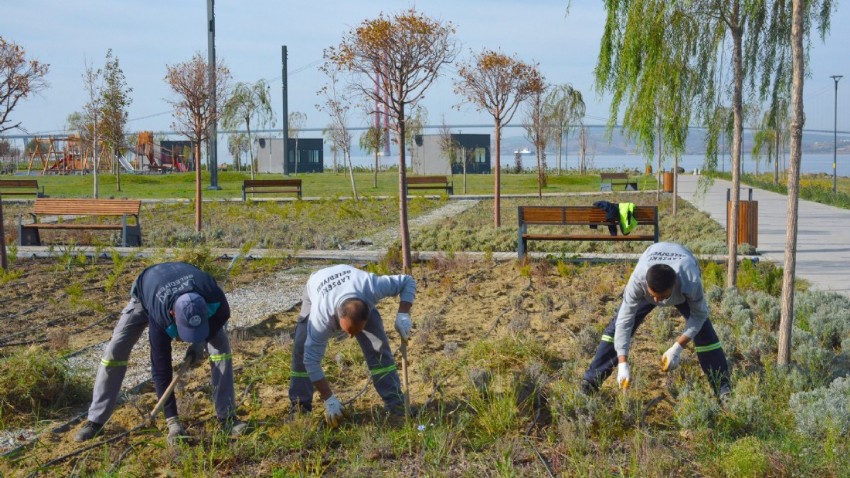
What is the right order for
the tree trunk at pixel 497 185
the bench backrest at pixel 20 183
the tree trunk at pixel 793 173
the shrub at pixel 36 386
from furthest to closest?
the bench backrest at pixel 20 183 < the tree trunk at pixel 497 185 < the tree trunk at pixel 793 173 < the shrub at pixel 36 386

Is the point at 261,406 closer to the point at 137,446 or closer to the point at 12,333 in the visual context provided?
the point at 137,446

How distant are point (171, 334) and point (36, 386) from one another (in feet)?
4.14

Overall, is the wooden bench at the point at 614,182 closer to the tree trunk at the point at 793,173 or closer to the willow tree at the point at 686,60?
the willow tree at the point at 686,60

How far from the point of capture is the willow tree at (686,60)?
7828 millimetres

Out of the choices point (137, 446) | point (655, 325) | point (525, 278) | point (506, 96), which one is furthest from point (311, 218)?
point (137, 446)

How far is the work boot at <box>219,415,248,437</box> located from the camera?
471 cm

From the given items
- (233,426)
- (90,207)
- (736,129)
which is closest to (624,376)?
(233,426)

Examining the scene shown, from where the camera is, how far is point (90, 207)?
13.4 metres

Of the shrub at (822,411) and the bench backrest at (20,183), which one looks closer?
the shrub at (822,411)

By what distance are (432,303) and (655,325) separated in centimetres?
227

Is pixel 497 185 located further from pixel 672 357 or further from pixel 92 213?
pixel 672 357

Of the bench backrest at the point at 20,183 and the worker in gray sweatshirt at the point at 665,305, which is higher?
the bench backrest at the point at 20,183

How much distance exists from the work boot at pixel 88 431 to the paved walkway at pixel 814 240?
6222 millimetres

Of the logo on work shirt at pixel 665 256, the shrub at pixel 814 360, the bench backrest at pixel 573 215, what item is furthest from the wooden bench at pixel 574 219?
the logo on work shirt at pixel 665 256
